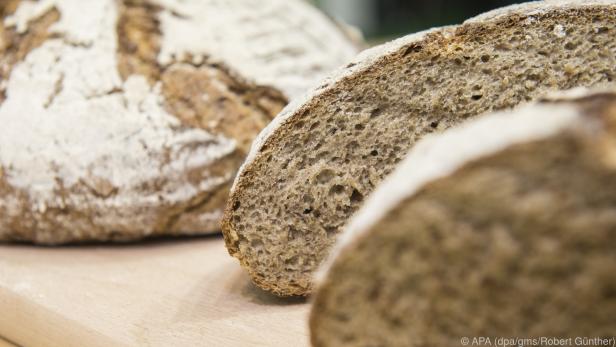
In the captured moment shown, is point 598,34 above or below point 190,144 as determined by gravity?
above

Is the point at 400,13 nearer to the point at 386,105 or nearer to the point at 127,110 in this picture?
the point at 127,110

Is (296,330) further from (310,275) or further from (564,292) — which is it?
(564,292)

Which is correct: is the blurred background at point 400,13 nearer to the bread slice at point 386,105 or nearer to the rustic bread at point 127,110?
the rustic bread at point 127,110

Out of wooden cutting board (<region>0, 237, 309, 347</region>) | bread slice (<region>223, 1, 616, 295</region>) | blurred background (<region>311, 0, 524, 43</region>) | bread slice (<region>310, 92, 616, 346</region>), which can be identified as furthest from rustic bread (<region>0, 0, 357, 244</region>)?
bread slice (<region>310, 92, 616, 346</region>)

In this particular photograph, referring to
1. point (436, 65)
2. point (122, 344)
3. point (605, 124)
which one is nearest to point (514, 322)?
point (605, 124)

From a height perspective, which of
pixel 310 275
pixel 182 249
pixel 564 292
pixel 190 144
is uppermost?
pixel 564 292

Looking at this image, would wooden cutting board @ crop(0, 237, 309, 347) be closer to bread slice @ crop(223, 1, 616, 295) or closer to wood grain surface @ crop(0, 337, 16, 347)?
wood grain surface @ crop(0, 337, 16, 347)
